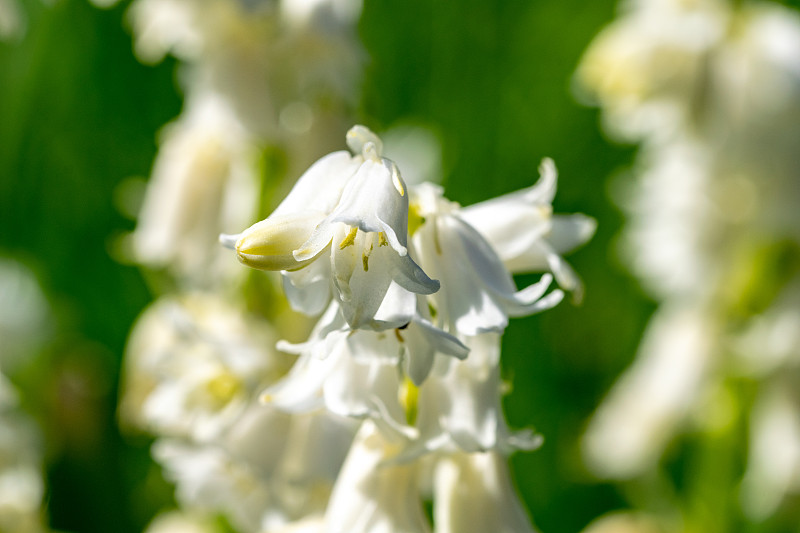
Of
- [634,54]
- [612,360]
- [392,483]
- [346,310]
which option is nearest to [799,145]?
[634,54]

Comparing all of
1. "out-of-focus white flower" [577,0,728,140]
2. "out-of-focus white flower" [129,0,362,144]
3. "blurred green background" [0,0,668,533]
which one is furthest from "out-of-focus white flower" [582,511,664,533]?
"out-of-focus white flower" [129,0,362,144]

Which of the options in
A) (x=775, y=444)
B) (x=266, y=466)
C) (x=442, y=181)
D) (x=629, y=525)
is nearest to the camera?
(x=266, y=466)

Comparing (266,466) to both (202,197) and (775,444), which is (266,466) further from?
(775,444)

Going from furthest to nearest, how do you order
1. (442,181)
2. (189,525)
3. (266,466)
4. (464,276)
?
(442,181)
(189,525)
(266,466)
(464,276)

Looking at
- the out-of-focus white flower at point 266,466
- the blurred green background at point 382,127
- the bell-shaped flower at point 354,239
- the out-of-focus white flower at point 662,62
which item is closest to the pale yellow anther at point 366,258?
the bell-shaped flower at point 354,239

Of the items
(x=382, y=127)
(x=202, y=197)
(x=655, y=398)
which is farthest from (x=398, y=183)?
(x=655, y=398)

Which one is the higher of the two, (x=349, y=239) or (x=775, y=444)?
(x=349, y=239)

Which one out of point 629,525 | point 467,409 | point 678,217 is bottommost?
point 629,525
